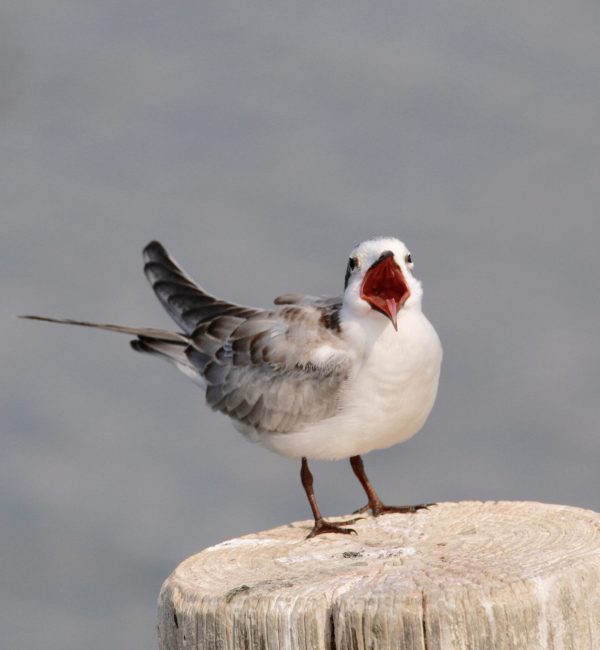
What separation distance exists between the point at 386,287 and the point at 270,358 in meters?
0.91

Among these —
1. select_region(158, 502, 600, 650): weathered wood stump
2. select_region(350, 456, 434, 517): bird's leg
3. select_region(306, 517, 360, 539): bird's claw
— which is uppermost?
select_region(350, 456, 434, 517): bird's leg

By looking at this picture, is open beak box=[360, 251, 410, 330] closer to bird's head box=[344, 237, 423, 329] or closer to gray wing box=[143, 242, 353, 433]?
bird's head box=[344, 237, 423, 329]

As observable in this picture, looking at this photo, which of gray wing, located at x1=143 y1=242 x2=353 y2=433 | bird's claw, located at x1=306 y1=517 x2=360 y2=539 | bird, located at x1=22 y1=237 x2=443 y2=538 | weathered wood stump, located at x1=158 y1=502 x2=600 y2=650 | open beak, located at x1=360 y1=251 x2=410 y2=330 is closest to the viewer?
weathered wood stump, located at x1=158 y1=502 x2=600 y2=650

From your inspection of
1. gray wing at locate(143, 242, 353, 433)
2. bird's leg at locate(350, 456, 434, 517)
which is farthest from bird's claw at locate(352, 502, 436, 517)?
gray wing at locate(143, 242, 353, 433)

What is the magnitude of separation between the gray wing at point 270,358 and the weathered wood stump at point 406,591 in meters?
1.08

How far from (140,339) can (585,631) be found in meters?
3.81

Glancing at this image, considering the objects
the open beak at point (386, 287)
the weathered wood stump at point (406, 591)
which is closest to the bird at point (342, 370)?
the open beak at point (386, 287)

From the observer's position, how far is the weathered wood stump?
413 centimetres

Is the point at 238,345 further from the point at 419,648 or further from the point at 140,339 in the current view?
the point at 419,648

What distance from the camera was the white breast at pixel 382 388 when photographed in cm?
591

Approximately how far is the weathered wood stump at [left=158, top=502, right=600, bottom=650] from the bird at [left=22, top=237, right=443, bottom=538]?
23.1 inches

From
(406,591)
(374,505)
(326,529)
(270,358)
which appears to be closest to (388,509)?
(374,505)

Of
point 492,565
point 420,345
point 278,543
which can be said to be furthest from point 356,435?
point 492,565

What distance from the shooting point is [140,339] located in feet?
24.5
